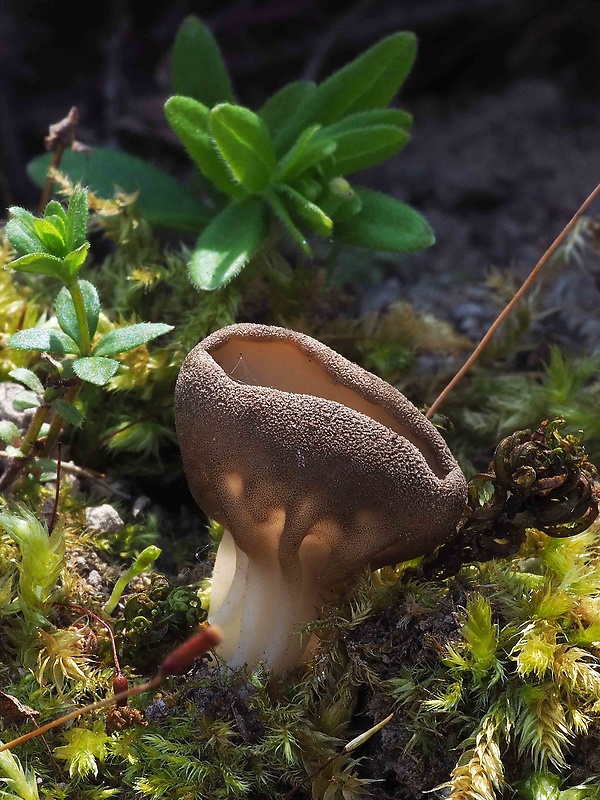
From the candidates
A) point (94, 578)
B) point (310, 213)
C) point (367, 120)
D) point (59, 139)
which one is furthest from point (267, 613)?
point (59, 139)

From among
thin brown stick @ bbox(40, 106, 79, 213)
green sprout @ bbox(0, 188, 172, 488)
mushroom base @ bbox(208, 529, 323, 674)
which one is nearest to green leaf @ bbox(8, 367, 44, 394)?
green sprout @ bbox(0, 188, 172, 488)

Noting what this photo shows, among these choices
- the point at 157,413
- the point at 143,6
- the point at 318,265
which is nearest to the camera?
the point at 157,413

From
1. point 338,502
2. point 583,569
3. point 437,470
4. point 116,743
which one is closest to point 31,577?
point 116,743

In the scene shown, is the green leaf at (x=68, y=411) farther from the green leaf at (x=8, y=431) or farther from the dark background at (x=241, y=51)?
the dark background at (x=241, y=51)

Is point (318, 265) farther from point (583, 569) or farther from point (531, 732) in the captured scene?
point (531, 732)

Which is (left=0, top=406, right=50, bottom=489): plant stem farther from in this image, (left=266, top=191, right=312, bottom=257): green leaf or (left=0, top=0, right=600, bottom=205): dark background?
(left=0, top=0, right=600, bottom=205): dark background

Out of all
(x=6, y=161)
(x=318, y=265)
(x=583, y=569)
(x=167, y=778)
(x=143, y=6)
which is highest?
(x=143, y=6)

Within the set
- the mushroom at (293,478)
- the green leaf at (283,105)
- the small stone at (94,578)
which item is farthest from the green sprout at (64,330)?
the green leaf at (283,105)

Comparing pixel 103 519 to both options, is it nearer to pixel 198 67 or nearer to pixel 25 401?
pixel 25 401
